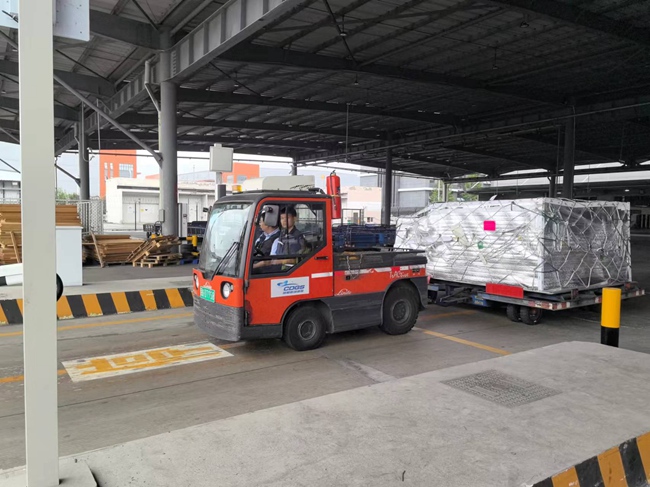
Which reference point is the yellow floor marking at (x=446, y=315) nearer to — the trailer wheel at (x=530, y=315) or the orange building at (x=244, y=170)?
the trailer wheel at (x=530, y=315)

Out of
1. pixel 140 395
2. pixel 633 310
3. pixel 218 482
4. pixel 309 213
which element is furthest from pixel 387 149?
pixel 218 482

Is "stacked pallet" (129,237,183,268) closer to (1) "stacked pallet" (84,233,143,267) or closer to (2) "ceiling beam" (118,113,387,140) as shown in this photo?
(1) "stacked pallet" (84,233,143,267)

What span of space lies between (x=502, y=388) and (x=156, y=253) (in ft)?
45.1

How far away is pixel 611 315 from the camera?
18.9ft

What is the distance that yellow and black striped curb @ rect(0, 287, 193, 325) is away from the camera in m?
8.34

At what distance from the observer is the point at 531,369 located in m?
4.81

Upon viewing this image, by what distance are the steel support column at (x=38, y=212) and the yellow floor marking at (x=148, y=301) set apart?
7.57 meters

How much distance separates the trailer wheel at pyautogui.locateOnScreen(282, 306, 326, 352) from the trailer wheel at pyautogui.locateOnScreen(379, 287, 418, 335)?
118 centimetres

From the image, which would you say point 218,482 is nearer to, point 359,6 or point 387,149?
point 359,6

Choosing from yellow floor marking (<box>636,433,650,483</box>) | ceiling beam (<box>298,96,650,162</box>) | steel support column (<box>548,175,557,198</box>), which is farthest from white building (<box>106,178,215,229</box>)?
yellow floor marking (<box>636,433,650,483</box>)

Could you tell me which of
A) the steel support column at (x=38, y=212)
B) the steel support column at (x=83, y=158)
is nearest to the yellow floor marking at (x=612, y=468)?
the steel support column at (x=38, y=212)

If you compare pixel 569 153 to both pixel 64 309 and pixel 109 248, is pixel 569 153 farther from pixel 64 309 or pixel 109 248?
pixel 64 309

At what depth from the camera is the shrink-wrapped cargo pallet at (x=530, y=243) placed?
8148mm

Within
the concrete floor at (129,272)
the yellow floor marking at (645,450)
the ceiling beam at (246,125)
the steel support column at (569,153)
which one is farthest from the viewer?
the ceiling beam at (246,125)
